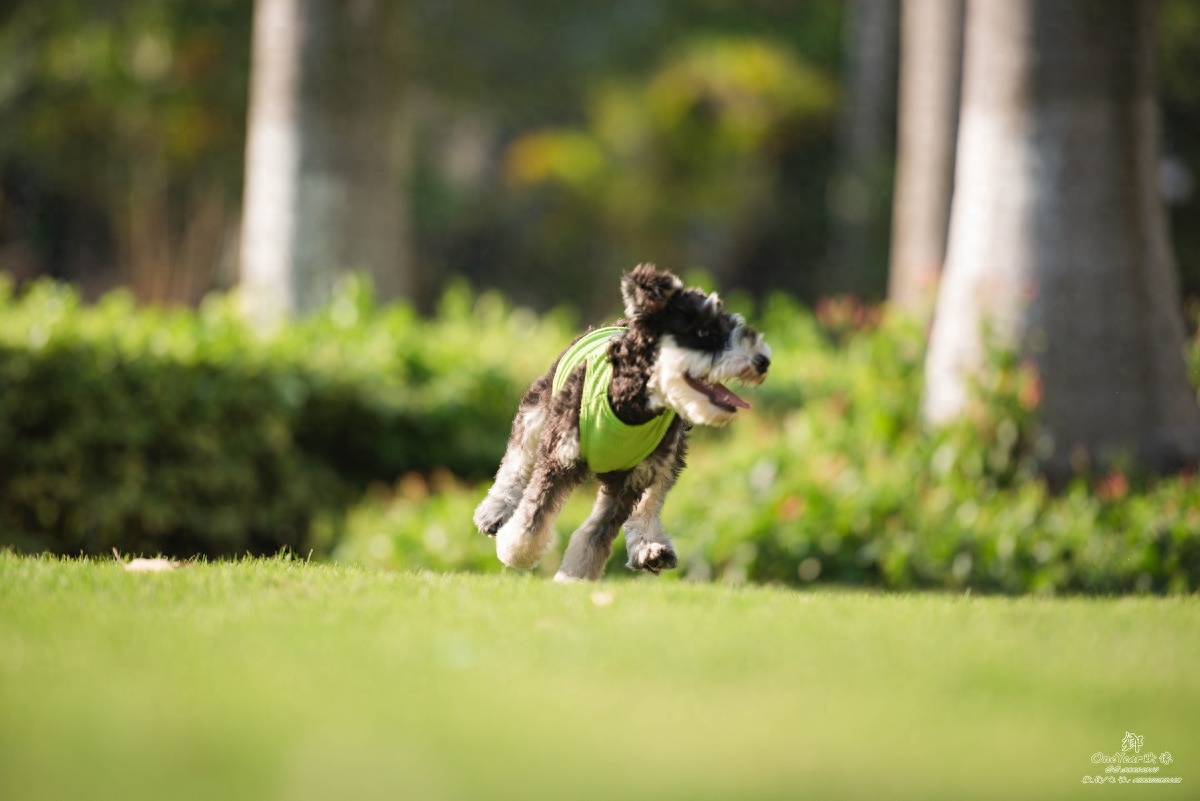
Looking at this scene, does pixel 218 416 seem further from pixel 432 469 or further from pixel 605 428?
pixel 605 428

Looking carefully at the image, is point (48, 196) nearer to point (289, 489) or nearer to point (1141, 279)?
point (289, 489)

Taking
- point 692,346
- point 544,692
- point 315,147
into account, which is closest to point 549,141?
point 315,147

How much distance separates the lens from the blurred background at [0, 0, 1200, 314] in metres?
25.5

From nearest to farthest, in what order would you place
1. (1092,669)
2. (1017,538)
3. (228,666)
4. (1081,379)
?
(228,666), (1092,669), (1017,538), (1081,379)

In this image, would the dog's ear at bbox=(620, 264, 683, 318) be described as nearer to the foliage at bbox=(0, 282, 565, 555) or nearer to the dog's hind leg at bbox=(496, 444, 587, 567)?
the dog's hind leg at bbox=(496, 444, 587, 567)

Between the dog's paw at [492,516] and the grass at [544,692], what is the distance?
0.30m

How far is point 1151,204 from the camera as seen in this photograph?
9078 mm

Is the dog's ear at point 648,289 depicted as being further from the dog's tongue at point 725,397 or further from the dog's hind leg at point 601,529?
the dog's hind leg at point 601,529

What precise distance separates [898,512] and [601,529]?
3941 mm

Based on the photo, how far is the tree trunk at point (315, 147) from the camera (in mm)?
11664

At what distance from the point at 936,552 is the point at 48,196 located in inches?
1041

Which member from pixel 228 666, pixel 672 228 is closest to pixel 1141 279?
pixel 228 666

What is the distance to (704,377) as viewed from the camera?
4.65 metres

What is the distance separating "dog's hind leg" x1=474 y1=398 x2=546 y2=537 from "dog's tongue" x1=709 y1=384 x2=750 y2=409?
2.32 feet
